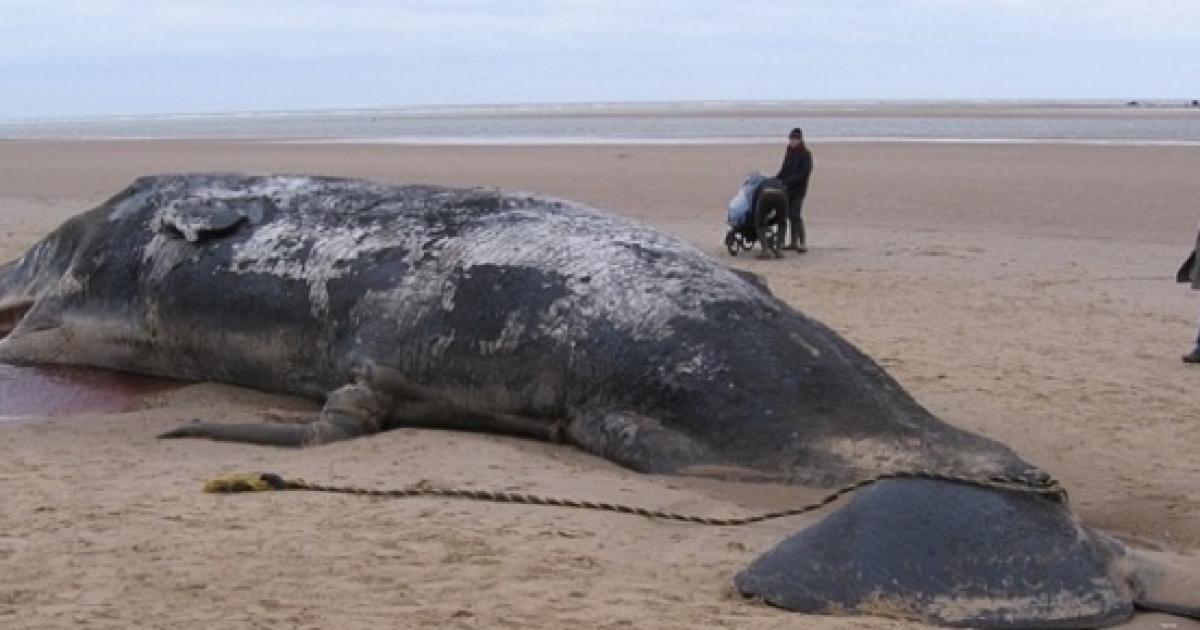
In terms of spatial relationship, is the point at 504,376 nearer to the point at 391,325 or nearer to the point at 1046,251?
the point at 391,325

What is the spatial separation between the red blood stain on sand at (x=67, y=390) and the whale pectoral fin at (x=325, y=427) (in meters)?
0.98

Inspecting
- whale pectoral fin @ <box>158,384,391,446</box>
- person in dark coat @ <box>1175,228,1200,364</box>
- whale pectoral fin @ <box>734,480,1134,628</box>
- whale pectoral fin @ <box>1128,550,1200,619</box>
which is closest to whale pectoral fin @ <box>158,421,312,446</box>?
whale pectoral fin @ <box>158,384,391,446</box>

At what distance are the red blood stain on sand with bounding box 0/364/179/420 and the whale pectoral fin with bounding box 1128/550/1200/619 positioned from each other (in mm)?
5129

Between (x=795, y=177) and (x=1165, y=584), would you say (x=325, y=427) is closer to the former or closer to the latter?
(x=1165, y=584)

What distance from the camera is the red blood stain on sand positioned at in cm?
786

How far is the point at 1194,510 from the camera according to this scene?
616 cm

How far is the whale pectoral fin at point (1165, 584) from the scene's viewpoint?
4.69m

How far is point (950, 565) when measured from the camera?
4629mm

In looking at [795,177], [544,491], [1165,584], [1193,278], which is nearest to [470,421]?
[544,491]

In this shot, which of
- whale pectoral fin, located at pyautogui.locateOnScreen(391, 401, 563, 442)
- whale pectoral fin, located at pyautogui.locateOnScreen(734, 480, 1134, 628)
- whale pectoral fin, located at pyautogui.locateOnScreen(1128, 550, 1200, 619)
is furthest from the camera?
whale pectoral fin, located at pyautogui.locateOnScreen(391, 401, 563, 442)

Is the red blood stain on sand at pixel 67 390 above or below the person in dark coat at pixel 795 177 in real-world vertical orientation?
below

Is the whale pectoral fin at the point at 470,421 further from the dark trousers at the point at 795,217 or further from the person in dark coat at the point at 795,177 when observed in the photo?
the person in dark coat at the point at 795,177

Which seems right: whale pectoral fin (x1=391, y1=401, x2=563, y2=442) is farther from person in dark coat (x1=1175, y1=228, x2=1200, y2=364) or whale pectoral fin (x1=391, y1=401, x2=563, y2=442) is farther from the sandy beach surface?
person in dark coat (x1=1175, y1=228, x2=1200, y2=364)

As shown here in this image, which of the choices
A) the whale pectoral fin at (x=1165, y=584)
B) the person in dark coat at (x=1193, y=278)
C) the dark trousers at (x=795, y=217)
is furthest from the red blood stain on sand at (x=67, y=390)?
the dark trousers at (x=795, y=217)
